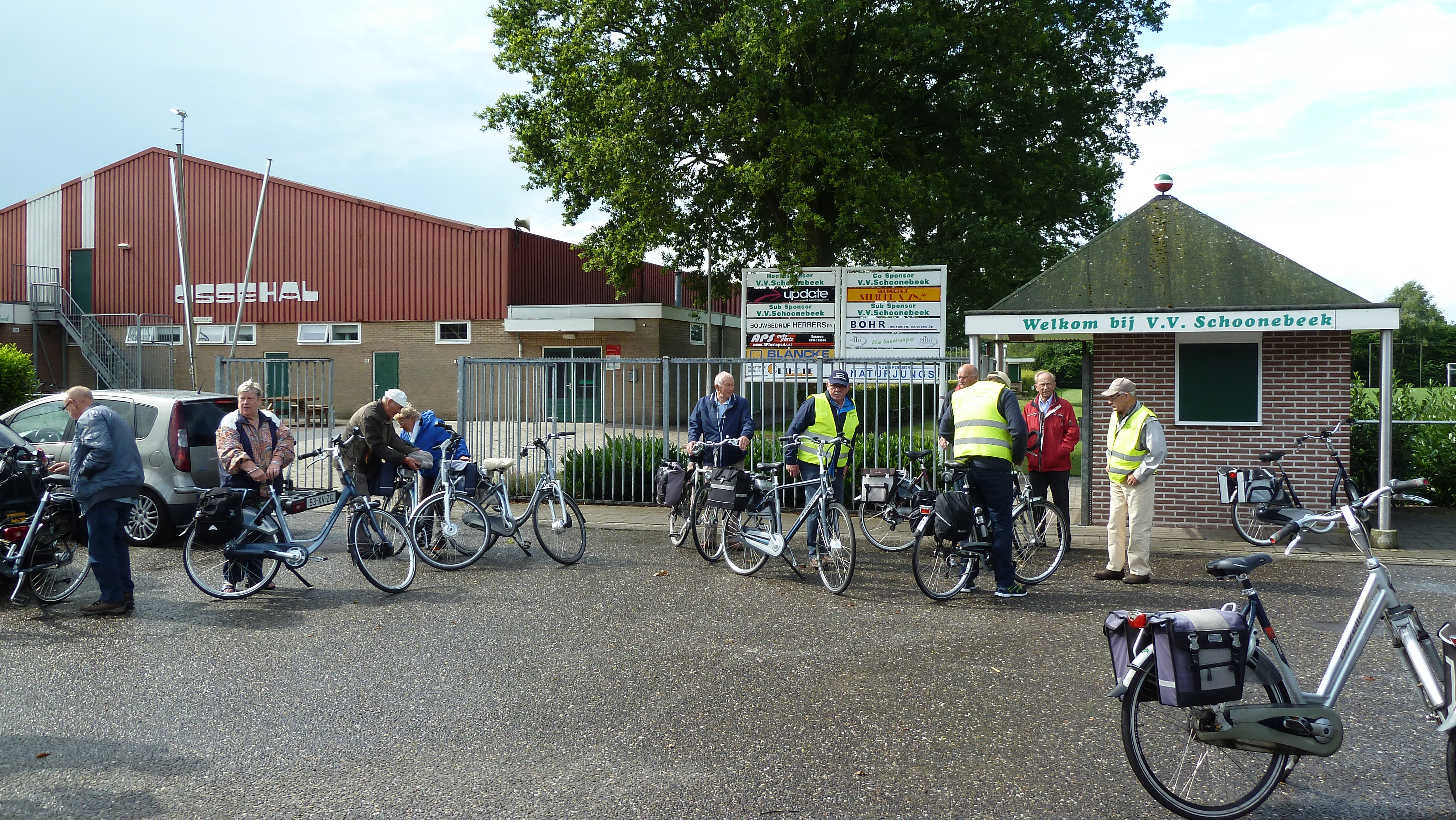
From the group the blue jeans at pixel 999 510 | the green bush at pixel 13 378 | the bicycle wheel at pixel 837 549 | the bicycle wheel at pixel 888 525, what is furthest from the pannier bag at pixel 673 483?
the green bush at pixel 13 378

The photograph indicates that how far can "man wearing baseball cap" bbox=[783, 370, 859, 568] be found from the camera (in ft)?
28.9

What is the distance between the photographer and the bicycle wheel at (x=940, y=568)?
759 centimetres

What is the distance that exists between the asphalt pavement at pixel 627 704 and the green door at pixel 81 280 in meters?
33.1

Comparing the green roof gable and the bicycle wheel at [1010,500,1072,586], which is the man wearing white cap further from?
the green roof gable

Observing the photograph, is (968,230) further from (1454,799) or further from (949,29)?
(1454,799)

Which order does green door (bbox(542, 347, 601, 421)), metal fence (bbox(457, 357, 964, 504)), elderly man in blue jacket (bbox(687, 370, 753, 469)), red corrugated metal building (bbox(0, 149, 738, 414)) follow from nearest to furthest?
elderly man in blue jacket (bbox(687, 370, 753, 469)), metal fence (bbox(457, 357, 964, 504)), green door (bbox(542, 347, 601, 421)), red corrugated metal building (bbox(0, 149, 738, 414))

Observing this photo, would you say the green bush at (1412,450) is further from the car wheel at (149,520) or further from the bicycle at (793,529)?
the car wheel at (149,520)

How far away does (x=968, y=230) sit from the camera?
2597 cm

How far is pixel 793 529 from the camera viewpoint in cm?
837

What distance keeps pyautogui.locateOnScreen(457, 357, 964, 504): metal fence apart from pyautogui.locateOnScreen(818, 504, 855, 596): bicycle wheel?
13.9 feet

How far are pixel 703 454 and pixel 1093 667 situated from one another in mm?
4562

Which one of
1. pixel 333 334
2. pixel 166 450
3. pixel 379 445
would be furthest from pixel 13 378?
pixel 379 445

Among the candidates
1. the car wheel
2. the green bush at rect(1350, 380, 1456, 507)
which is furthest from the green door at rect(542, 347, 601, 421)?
the green bush at rect(1350, 380, 1456, 507)

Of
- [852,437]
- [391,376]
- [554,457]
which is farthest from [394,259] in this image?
[852,437]
